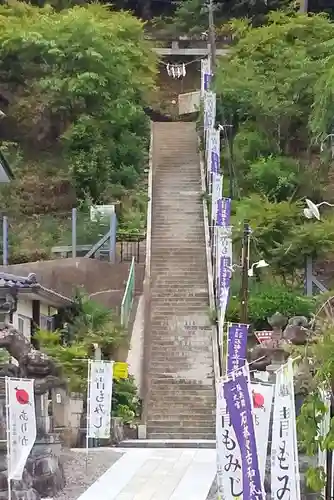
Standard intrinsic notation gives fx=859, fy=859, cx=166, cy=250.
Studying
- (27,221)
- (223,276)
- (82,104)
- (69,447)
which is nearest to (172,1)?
(82,104)

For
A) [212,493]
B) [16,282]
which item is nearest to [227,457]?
[212,493]

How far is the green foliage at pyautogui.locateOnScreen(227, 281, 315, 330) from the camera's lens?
2373 cm

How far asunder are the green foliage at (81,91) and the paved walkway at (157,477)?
14055mm

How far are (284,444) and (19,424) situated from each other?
4.07 meters

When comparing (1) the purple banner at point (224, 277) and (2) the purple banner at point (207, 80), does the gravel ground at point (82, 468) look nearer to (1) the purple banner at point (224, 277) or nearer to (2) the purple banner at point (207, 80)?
(1) the purple banner at point (224, 277)

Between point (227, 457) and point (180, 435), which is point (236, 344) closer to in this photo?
point (180, 435)

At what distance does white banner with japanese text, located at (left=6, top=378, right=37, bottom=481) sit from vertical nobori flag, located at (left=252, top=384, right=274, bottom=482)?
319 centimetres

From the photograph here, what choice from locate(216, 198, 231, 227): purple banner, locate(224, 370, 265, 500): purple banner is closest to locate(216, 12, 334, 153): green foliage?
locate(216, 198, 231, 227): purple banner

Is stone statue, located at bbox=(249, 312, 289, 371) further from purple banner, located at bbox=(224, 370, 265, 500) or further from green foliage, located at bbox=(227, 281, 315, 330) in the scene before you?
green foliage, located at bbox=(227, 281, 315, 330)

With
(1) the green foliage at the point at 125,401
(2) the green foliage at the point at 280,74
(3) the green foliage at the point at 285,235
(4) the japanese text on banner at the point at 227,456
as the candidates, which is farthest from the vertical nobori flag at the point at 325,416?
(2) the green foliage at the point at 280,74

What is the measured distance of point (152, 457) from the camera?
17.1 metres

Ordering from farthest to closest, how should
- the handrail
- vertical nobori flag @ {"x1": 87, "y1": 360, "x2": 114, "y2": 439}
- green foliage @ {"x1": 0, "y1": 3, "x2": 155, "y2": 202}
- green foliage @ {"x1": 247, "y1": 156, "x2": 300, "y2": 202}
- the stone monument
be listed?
1. green foliage @ {"x1": 0, "y1": 3, "x2": 155, "y2": 202}
2. green foliage @ {"x1": 247, "y1": 156, "x2": 300, "y2": 202}
3. the handrail
4. vertical nobori flag @ {"x1": 87, "y1": 360, "x2": 114, "y2": 439}
5. the stone monument

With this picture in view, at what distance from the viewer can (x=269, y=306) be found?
78.7 feet

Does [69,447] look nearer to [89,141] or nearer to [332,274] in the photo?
[332,274]
